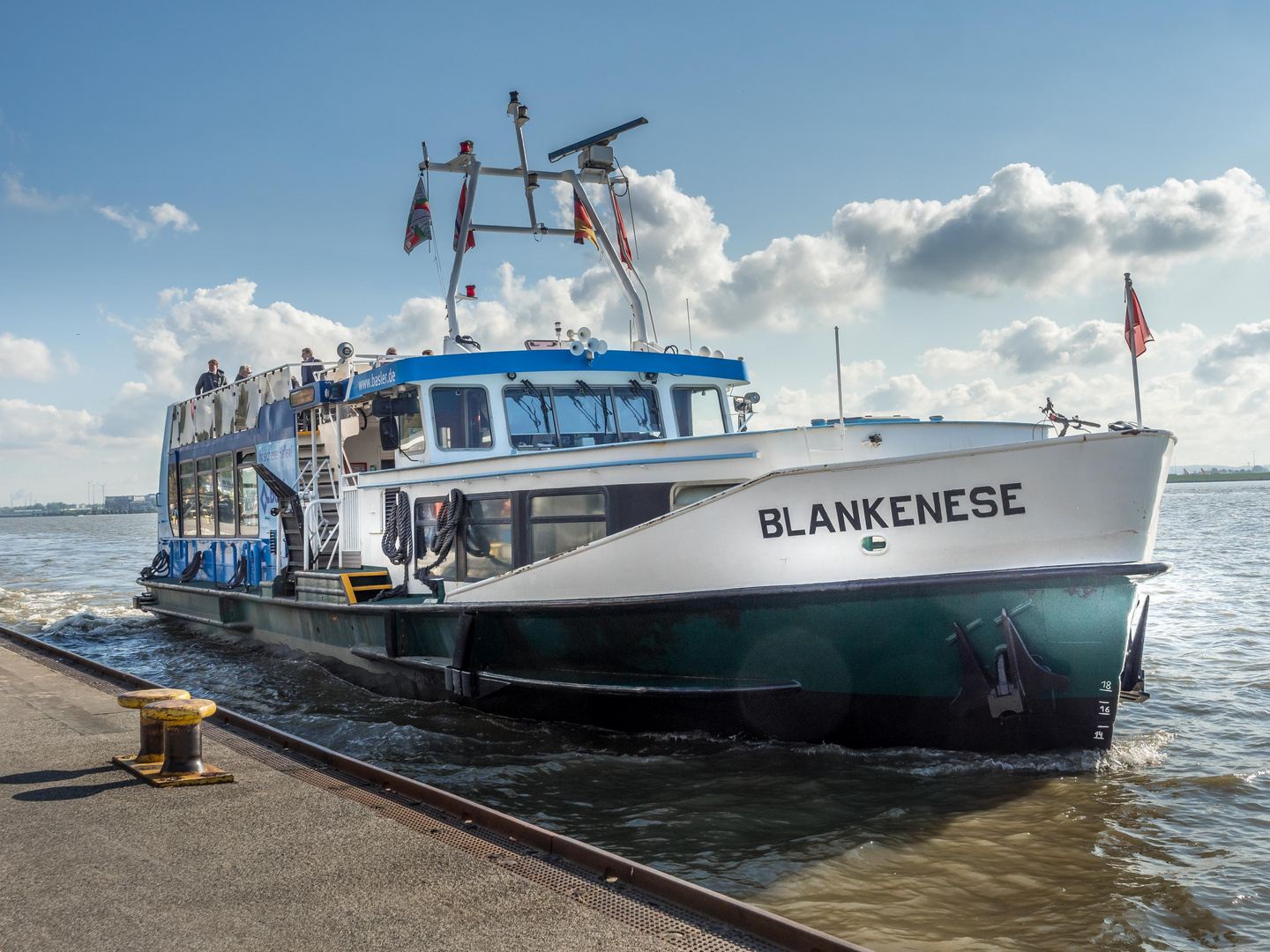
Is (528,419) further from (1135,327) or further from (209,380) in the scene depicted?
(209,380)

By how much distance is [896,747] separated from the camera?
6.12m

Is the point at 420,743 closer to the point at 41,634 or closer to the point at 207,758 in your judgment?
the point at 207,758

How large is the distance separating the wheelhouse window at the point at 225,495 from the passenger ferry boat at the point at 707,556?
3565 mm

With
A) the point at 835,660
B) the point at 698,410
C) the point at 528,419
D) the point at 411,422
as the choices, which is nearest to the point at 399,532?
the point at 411,422

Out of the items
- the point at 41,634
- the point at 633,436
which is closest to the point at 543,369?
the point at 633,436

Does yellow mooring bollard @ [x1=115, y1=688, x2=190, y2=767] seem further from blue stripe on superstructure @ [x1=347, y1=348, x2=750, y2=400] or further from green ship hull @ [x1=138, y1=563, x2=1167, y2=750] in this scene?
blue stripe on superstructure @ [x1=347, y1=348, x2=750, y2=400]

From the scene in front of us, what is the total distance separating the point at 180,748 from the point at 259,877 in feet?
5.60

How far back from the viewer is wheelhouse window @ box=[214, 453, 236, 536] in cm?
1320

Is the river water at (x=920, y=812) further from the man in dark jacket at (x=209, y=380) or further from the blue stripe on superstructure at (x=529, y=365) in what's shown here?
the man in dark jacket at (x=209, y=380)

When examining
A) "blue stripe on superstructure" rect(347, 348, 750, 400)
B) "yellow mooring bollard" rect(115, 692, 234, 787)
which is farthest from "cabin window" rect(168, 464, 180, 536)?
"yellow mooring bollard" rect(115, 692, 234, 787)

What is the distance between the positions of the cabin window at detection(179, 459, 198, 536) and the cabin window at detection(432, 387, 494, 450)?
7953 mm

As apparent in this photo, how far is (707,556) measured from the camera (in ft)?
20.4

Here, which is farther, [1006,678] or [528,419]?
[528,419]

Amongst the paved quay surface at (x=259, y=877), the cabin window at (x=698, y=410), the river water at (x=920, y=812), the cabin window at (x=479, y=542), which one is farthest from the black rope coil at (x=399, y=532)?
the paved quay surface at (x=259, y=877)
